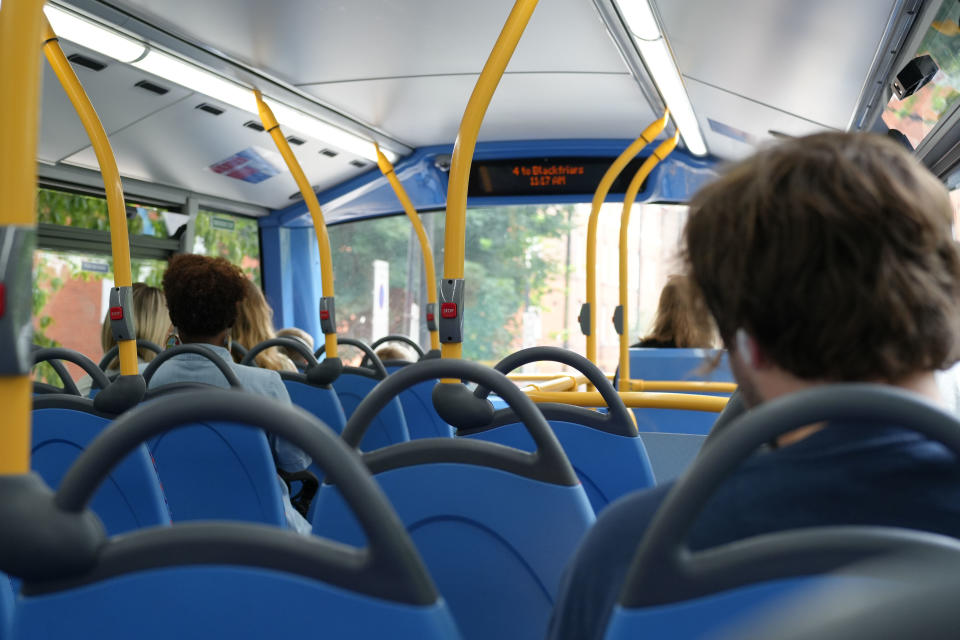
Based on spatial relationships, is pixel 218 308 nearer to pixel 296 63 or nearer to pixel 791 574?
pixel 296 63

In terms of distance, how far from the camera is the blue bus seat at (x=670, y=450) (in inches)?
113

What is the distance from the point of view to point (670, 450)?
292 centimetres

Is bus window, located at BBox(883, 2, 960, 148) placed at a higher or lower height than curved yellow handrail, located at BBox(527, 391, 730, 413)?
higher

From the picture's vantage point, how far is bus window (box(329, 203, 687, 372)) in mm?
7328

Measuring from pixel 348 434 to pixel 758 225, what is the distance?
77 cm

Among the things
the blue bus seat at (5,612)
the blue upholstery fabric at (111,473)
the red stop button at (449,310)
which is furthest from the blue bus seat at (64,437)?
the red stop button at (449,310)

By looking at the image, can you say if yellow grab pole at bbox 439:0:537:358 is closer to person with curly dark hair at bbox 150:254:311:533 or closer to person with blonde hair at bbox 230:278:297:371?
person with curly dark hair at bbox 150:254:311:533

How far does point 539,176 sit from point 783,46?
3.01 m

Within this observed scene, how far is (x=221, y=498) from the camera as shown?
2.24 meters

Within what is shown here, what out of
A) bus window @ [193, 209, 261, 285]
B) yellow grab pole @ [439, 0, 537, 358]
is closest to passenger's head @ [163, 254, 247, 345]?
yellow grab pole @ [439, 0, 537, 358]

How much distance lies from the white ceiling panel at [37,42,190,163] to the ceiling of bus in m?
0.01

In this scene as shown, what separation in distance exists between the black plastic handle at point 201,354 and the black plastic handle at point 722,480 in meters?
1.86

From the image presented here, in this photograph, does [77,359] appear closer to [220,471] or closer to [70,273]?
[220,471]

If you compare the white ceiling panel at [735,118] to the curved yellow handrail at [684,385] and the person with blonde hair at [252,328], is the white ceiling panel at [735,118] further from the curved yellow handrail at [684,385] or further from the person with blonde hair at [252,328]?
the person with blonde hair at [252,328]
